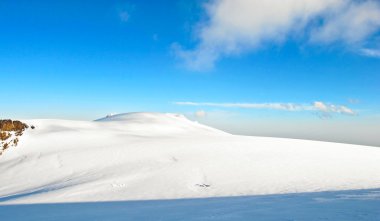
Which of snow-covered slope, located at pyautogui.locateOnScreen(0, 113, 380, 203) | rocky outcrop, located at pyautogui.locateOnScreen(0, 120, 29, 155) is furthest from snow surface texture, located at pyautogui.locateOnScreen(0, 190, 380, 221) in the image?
rocky outcrop, located at pyautogui.locateOnScreen(0, 120, 29, 155)

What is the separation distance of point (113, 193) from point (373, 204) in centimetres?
1115

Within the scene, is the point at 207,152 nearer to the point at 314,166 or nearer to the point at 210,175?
the point at 210,175

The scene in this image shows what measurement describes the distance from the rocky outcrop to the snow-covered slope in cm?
51

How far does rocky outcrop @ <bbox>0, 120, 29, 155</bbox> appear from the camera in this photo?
83.3ft

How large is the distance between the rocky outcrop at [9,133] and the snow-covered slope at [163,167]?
0.51m

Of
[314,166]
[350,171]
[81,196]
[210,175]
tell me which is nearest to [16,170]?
[81,196]

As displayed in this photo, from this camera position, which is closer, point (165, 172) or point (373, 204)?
point (373, 204)

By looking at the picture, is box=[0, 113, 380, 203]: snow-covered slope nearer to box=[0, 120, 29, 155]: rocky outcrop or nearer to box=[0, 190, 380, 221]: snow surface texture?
box=[0, 120, 29, 155]: rocky outcrop

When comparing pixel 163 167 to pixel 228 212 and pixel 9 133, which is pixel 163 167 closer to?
pixel 228 212

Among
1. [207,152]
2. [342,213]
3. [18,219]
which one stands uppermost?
[207,152]

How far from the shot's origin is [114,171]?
2077cm

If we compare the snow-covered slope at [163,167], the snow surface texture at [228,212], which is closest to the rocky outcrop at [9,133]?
the snow-covered slope at [163,167]

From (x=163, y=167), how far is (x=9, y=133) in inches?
535

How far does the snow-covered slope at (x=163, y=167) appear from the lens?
17.0 meters
